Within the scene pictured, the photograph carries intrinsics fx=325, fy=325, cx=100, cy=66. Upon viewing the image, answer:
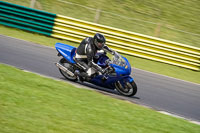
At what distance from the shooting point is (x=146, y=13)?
69.1 ft

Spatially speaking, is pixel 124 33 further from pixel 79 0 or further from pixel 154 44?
pixel 79 0

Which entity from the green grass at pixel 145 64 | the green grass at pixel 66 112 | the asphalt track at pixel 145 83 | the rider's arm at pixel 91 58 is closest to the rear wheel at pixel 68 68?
the asphalt track at pixel 145 83

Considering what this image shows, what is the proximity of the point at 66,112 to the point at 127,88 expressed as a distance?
9.92ft

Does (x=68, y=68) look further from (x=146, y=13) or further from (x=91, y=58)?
(x=146, y=13)

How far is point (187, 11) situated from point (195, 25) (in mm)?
1515

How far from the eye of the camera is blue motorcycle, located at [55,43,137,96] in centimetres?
866

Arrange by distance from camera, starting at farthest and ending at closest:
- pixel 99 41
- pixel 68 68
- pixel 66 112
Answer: pixel 68 68, pixel 99 41, pixel 66 112

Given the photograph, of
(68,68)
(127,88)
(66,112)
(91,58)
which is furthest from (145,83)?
(66,112)

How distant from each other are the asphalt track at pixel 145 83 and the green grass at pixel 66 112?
4.09ft

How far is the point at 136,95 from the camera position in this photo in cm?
942

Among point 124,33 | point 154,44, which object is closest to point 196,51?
point 154,44

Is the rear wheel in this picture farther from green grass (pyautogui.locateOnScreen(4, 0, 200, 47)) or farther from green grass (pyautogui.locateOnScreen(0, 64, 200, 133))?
green grass (pyautogui.locateOnScreen(4, 0, 200, 47))

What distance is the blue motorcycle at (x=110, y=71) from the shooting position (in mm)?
8664

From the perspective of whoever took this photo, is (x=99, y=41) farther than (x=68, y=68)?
No
